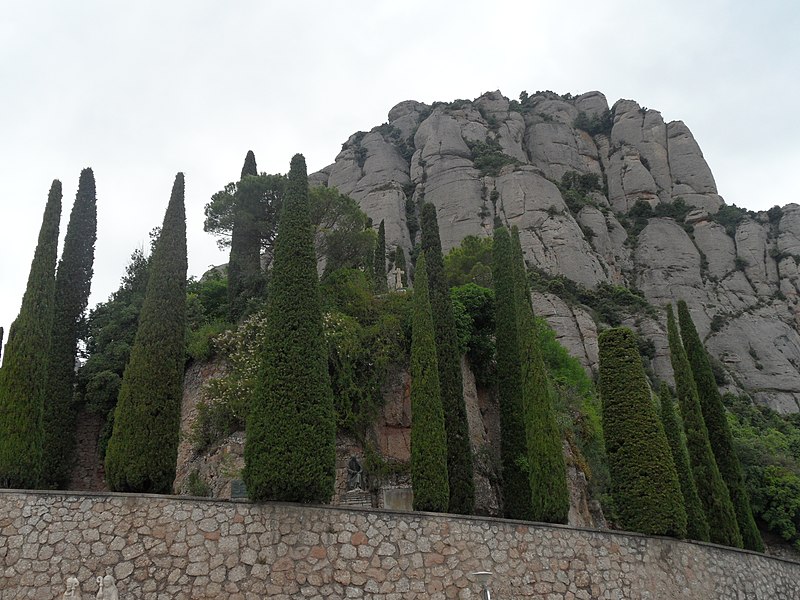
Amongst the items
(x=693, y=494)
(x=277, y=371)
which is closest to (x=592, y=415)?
(x=693, y=494)

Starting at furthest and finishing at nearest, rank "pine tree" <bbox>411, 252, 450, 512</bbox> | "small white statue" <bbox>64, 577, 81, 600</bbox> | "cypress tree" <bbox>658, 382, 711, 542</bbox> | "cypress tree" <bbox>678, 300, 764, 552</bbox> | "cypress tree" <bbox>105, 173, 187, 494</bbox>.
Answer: "cypress tree" <bbox>678, 300, 764, 552</bbox>, "cypress tree" <bbox>658, 382, 711, 542</bbox>, "pine tree" <bbox>411, 252, 450, 512</bbox>, "cypress tree" <bbox>105, 173, 187, 494</bbox>, "small white statue" <bbox>64, 577, 81, 600</bbox>

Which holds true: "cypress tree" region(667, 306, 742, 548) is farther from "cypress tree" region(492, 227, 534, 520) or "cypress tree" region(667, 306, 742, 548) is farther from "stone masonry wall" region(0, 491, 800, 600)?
"stone masonry wall" region(0, 491, 800, 600)

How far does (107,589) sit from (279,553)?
263 centimetres

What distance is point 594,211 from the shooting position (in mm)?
55625

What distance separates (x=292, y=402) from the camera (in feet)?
37.8

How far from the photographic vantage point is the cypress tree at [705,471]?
17.1m

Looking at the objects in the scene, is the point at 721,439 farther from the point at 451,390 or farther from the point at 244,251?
the point at 244,251

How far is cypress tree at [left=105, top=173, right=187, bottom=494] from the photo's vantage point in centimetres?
1134

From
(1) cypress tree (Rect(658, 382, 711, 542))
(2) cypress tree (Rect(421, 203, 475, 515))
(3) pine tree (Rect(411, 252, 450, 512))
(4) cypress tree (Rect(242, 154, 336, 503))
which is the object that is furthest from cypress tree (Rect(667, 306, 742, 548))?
(4) cypress tree (Rect(242, 154, 336, 503))

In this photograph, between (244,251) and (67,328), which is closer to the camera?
(67,328)

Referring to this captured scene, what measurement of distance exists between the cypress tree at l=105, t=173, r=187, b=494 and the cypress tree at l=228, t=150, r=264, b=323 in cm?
892

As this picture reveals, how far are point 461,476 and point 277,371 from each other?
6067 mm

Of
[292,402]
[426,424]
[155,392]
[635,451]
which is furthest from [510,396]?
[155,392]

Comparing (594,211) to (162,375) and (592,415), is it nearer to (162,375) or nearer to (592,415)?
(592,415)
